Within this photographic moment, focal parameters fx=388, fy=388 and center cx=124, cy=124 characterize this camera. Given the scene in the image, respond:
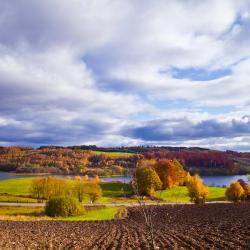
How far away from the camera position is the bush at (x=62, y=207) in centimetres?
5953

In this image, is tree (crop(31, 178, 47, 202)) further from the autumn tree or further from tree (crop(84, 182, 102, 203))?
tree (crop(84, 182, 102, 203))

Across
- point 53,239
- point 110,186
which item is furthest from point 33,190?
point 53,239

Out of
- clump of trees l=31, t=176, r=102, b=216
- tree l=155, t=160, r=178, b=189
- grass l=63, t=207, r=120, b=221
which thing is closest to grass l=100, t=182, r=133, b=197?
tree l=155, t=160, r=178, b=189

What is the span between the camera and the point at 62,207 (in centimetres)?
5969

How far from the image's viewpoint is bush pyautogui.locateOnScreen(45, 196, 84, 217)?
5953 cm

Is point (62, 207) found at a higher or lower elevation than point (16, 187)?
lower

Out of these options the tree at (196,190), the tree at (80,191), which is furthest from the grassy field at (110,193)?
the tree at (196,190)

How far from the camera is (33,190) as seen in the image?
328ft

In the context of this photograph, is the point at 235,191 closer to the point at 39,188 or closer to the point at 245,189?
the point at 245,189

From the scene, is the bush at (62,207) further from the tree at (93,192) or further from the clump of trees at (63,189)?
the clump of trees at (63,189)

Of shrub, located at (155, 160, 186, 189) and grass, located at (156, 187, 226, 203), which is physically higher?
shrub, located at (155, 160, 186, 189)

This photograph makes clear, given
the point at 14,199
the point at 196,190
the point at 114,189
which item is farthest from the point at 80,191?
the point at 196,190

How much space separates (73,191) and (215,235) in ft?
226

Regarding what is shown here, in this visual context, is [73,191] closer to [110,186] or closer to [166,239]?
[110,186]
